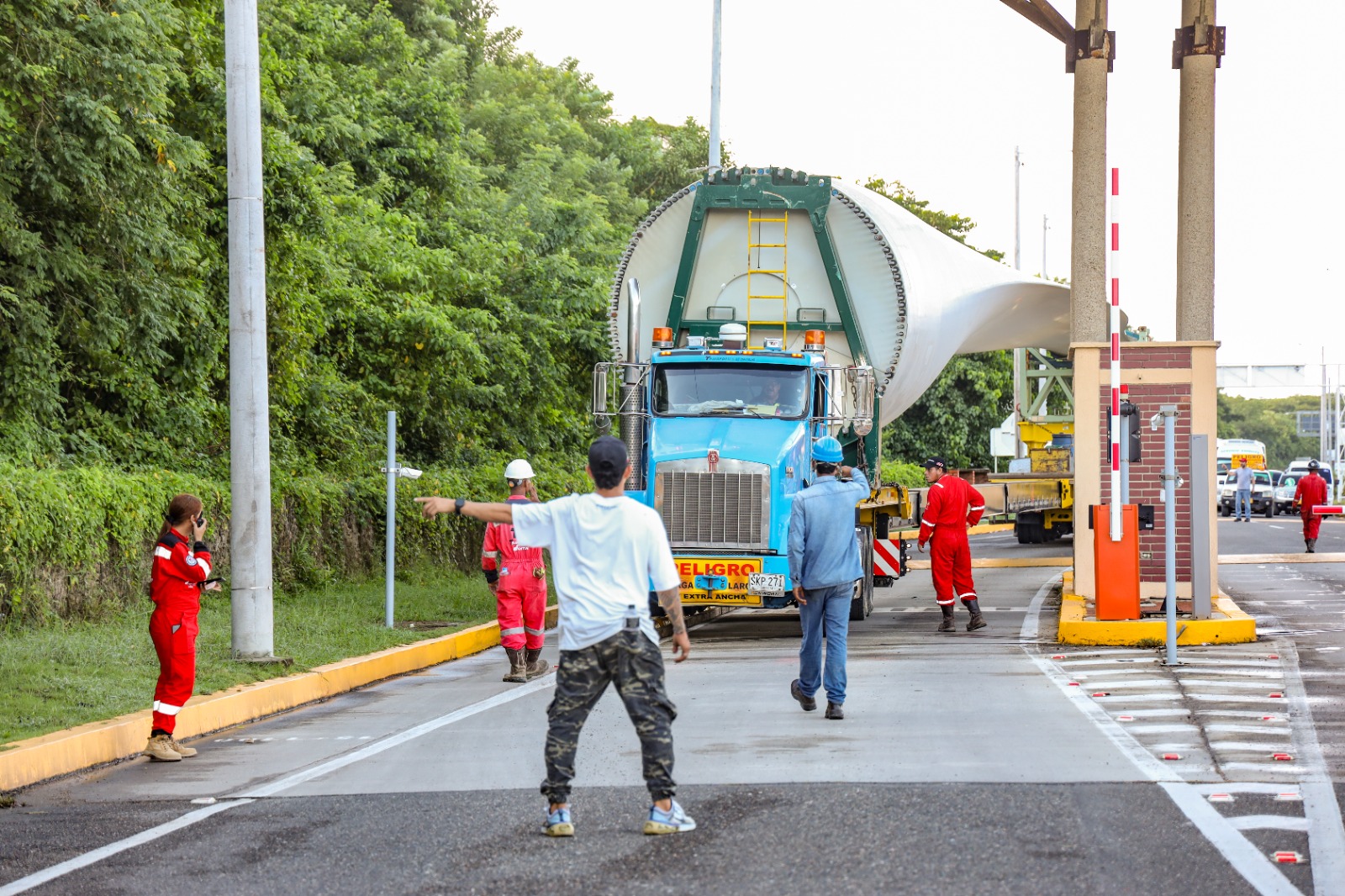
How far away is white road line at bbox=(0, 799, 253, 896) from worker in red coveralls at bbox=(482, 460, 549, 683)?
5.14 meters

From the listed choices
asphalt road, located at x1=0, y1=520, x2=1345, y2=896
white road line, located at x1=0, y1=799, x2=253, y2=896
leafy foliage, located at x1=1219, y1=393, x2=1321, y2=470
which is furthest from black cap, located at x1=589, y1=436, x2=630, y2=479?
leafy foliage, located at x1=1219, y1=393, x2=1321, y2=470

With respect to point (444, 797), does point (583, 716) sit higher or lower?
higher

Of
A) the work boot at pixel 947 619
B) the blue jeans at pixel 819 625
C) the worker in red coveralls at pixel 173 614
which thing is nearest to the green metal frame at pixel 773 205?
the work boot at pixel 947 619

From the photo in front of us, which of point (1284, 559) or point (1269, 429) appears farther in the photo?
point (1269, 429)

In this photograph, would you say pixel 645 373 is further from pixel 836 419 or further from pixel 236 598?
pixel 236 598

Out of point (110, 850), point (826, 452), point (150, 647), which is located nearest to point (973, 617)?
point (826, 452)

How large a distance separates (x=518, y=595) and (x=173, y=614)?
3918 millimetres

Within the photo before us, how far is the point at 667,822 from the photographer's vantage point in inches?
274

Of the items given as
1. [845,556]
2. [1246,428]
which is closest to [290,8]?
[845,556]

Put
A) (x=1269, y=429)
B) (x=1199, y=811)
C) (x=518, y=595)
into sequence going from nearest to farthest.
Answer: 1. (x=1199, y=811)
2. (x=518, y=595)
3. (x=1269, y=429)

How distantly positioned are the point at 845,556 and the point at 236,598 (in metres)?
5.26

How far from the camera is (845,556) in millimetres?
10641

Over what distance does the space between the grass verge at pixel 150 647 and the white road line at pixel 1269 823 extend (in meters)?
6.66

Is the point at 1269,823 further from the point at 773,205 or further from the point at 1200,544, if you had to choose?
the point at 773,205
